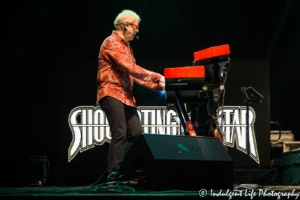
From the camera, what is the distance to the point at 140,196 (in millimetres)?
1741

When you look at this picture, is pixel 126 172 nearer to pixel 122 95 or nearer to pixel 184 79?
pixel 122 95

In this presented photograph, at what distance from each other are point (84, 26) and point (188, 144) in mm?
4113

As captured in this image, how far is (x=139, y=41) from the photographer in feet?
19.2

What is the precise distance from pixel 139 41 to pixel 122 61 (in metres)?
3.25

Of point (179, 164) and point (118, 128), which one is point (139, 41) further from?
point (179, 164)

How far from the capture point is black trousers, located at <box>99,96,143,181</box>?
2579 mm

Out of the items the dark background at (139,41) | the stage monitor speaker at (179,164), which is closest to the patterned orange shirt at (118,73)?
the stage monitor speaker at (179,164)

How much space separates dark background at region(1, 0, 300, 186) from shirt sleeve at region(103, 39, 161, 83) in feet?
9.35

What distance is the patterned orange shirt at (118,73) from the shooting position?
107 inches

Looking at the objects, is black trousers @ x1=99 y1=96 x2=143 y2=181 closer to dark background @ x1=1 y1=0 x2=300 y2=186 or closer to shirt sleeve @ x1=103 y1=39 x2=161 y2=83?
shirt sleeve @ x1=103 y1=39 x2=161 y2=83

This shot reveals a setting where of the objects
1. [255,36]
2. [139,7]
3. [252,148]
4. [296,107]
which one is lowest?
[252,148]

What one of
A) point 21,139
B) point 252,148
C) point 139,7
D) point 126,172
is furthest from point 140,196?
point 139,7

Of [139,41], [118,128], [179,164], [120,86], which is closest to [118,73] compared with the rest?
[120,86]

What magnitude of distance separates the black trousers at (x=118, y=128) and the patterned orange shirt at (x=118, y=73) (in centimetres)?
6
